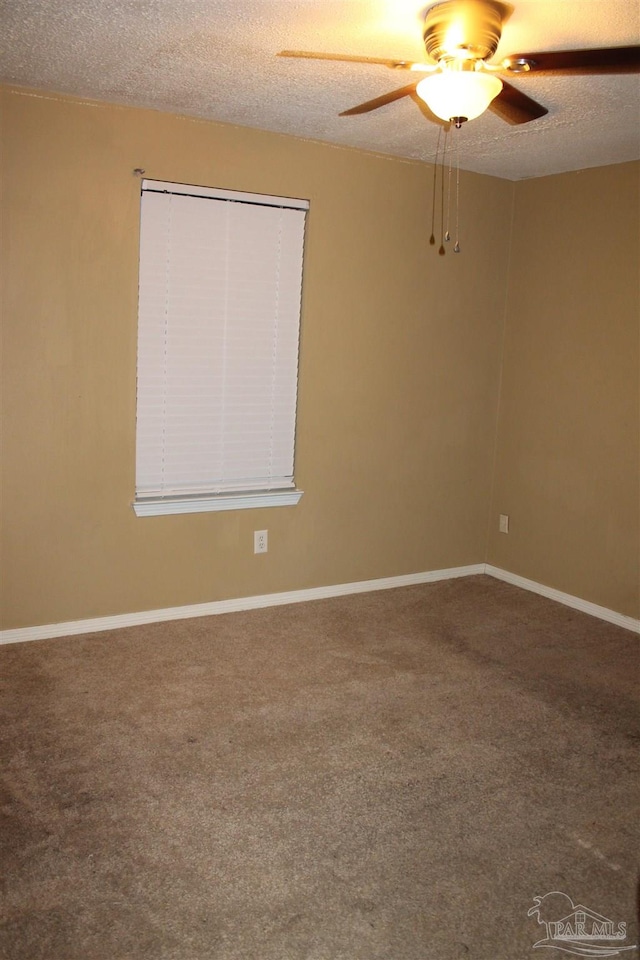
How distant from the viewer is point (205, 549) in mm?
3975

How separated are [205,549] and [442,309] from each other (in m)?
1.83

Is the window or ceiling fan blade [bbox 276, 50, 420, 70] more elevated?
ceiling fan blade [bbox 276, 50, 420, 70]

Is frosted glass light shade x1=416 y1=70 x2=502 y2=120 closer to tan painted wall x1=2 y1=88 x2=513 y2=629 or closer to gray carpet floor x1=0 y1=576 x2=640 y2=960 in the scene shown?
tan painted wall x1=2 y1=88 x2=513 y2=629

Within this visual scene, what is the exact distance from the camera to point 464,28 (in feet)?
7.37

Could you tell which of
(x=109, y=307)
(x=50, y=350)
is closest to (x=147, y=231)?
(x=109, y=307)

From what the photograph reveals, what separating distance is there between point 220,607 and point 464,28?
109 inches

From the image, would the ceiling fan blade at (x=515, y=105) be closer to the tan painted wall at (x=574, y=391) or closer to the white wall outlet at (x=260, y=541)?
the tan painted wall at (x=574, y=391)

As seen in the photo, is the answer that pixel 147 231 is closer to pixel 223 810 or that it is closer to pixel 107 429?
pixel 107 429

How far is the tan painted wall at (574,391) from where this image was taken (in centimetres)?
404

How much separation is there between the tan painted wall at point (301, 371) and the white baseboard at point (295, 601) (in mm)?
44

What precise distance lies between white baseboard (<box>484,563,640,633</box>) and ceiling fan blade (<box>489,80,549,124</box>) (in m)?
2.54

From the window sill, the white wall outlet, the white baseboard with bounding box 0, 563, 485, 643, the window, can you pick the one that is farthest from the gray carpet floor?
the window

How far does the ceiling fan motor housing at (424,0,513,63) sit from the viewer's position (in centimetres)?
220

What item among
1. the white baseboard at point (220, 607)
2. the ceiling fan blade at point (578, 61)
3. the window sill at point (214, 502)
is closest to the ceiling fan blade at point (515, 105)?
the ceiling fan blade at point (578, 61)
